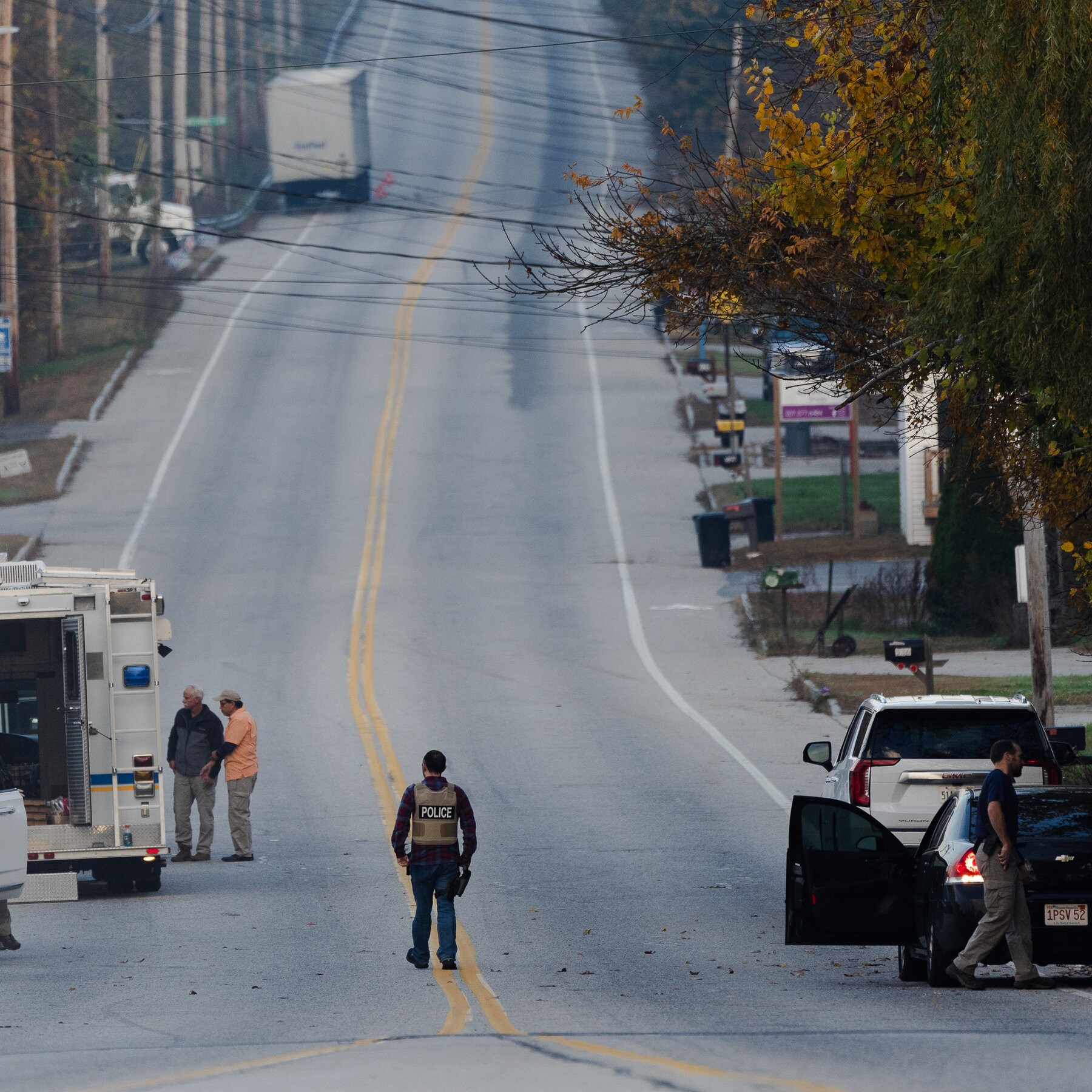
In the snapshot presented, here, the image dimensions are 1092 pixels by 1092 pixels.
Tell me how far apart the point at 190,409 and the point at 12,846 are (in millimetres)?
39080

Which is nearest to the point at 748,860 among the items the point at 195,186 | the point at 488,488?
the point at 488,488

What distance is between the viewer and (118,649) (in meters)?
16.9

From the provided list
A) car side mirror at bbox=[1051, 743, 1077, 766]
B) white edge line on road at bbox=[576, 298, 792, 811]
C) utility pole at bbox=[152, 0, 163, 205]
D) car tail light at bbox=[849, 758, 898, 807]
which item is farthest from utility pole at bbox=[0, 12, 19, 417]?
car side mirror at bbox=[1051, 743, 1077, 766]

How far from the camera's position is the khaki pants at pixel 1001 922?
1100cm

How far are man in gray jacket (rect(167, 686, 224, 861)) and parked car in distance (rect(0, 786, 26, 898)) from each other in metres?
5.13

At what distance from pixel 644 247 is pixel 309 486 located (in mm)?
31583

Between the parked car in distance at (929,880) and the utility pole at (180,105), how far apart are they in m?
49.3

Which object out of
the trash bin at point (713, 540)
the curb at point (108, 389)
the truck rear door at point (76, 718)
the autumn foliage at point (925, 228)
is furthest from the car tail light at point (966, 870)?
the curb at point (108, 389)

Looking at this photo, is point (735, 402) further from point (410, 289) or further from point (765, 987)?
point (765, 987)

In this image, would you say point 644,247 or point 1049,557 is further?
point 1049,557

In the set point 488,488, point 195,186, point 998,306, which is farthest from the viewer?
point 195,186

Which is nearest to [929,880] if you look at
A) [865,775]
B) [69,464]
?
[865,775]

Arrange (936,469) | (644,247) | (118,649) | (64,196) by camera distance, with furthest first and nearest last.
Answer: (64,196) → (936,469) → (118,649) → (644,247)

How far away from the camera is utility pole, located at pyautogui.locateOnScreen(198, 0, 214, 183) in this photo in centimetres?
7381
